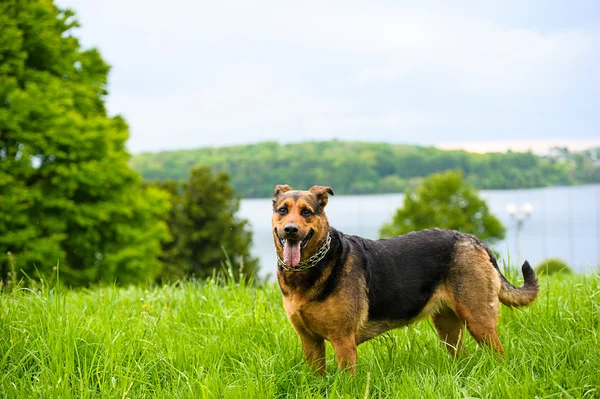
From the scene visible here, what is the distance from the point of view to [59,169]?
18719mm

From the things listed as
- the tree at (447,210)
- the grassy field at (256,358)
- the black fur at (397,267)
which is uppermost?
the black fur at (397,267)

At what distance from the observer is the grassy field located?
4105 mm

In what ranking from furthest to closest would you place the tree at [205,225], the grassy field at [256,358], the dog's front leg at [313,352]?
the tree at [205,225] → the dog's front leg at [313,352] → the grassy field at [256,358]

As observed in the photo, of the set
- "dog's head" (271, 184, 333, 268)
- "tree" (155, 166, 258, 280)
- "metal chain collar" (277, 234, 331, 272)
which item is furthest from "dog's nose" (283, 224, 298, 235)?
"tree" (155, 166, 258, 280)

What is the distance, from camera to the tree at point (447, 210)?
4453 centimetres

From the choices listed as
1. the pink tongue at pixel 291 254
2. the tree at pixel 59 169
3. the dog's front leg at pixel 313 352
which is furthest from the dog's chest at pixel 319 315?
the tree at pixel 59 169

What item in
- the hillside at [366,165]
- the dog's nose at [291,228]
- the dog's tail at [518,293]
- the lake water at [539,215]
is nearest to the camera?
the dog's nose at [291,228]

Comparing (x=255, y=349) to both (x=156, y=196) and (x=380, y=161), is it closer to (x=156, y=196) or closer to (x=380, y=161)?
(x=156, y=196)

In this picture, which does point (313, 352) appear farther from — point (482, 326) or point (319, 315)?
point (482, 326)

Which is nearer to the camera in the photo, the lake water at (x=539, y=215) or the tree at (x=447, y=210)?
the tree at (x=447, y=210)

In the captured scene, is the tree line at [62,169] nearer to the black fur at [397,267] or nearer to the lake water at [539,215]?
the black fur at [397,267]

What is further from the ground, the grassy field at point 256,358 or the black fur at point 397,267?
the black fur at point 397,267

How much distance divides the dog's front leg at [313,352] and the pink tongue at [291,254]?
672 millimetres

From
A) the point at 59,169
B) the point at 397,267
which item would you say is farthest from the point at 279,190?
the point at 59,169
